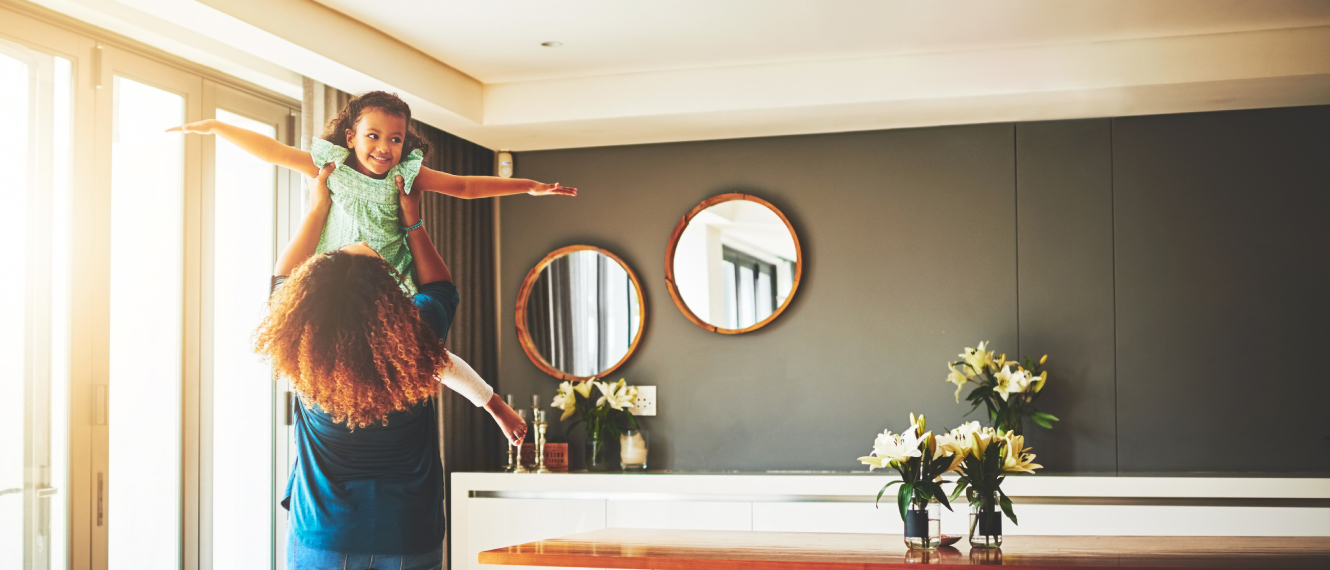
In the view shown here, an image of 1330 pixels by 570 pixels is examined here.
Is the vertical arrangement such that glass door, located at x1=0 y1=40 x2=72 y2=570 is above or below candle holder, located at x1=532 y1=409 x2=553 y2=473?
above

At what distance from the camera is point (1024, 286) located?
381 centimetres

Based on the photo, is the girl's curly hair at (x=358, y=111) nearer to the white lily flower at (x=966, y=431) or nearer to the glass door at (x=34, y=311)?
the glass door at (x=34, y=311)

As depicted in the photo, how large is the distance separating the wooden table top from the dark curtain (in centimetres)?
159

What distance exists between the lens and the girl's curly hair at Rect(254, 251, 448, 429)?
68.1 inches

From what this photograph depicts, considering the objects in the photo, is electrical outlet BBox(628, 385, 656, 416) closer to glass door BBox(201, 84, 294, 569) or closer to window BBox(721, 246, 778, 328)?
window BBox(721, 246, 778, 328)

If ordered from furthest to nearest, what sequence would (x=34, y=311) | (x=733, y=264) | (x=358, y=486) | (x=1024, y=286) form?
(x=733, y=264) < (x=1024, y=286) < (x=34, y=311) < (x=358, y=486)

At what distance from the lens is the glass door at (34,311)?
2.56 meters

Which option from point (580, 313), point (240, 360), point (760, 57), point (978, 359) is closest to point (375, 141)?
point (240, 360)

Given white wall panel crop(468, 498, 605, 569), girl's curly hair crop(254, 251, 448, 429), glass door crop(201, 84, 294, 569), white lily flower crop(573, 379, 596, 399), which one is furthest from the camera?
white lily flower crop(573, 379, 596, 399)

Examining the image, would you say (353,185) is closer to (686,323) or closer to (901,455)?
(901,455)

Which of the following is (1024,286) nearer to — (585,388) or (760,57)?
(760,57)

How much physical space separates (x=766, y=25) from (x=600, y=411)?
1.66 m

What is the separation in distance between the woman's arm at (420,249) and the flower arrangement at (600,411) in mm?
2005

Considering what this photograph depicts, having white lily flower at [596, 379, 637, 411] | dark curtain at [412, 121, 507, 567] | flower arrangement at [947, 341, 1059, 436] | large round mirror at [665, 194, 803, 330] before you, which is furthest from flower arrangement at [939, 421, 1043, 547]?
dark curtain at [412, 121, 507, 567]
